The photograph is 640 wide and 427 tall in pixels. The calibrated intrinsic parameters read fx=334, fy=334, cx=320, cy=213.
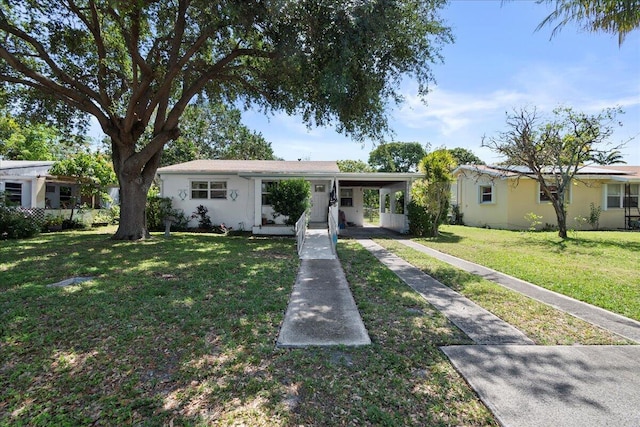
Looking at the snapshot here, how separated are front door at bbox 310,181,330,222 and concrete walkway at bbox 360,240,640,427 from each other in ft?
44.7

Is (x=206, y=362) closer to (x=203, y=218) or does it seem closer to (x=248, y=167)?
(x=203, y=218)

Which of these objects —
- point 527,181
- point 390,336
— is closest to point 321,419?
point 390,336

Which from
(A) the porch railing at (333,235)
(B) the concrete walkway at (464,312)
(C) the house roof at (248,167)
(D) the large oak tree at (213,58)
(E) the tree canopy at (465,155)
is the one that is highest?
(E) the tree canopy at (465,155)

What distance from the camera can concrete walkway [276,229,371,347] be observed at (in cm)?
374

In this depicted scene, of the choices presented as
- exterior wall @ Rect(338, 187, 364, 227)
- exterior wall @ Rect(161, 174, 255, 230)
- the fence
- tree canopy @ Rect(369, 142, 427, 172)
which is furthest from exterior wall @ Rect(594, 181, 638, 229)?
tree canopy @ Rect(369, 142, 427, 172)

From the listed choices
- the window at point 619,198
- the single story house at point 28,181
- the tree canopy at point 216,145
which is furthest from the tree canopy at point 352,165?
the single story house at point 28,181

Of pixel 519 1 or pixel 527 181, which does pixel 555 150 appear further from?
pixel 519 1

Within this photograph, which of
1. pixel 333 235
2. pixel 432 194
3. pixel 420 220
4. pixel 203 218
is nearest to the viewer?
pixel 333 235

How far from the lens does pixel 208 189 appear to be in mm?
16562

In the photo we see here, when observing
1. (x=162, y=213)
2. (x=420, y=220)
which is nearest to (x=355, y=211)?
(x=420, y=220)

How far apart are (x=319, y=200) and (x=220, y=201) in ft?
16.7

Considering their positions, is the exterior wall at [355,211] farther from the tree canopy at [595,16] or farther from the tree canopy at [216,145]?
the tree canopy at [216,145]

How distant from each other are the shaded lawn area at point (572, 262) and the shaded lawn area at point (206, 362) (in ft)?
9.58

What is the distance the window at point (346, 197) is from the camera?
20530 millimetres
